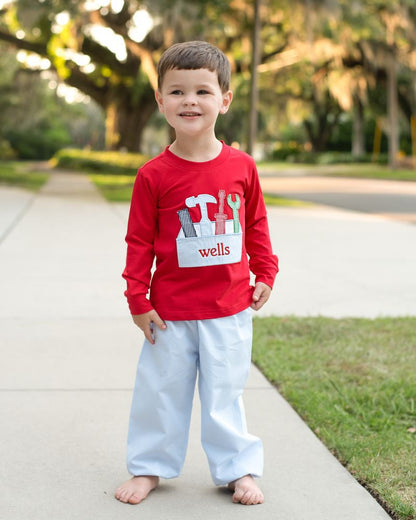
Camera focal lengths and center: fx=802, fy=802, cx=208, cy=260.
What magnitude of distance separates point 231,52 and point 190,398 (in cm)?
2145

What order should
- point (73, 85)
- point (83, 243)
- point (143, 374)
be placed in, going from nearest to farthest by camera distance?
point (143, 374)
point (83, 243)
point (73, 85)

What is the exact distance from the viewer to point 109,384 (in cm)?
406

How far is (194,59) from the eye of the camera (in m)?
2.54

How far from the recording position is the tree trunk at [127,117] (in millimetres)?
30125

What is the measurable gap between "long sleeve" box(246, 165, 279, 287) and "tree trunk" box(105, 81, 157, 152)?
1083 inches

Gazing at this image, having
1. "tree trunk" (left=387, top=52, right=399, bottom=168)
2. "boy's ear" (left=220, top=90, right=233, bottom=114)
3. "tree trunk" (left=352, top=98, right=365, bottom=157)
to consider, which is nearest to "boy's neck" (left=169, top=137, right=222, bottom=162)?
"boy's ear" (left=220, top=90, right=233, bottom=114)

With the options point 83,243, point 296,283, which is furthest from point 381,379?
point 83,243

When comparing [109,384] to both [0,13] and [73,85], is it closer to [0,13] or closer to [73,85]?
[0,13]

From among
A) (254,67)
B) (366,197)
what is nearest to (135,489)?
(254,67)

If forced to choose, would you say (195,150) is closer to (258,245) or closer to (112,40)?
(258,245)

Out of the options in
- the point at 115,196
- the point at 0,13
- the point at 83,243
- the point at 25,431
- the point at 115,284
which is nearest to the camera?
the point at 25,431

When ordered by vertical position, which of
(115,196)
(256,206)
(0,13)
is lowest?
(115,196)

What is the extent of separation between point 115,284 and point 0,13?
1878 cm

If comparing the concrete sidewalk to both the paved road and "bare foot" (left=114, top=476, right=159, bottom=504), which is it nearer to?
"bare foot" (left=114, top=476, right=159, bottom=504)
